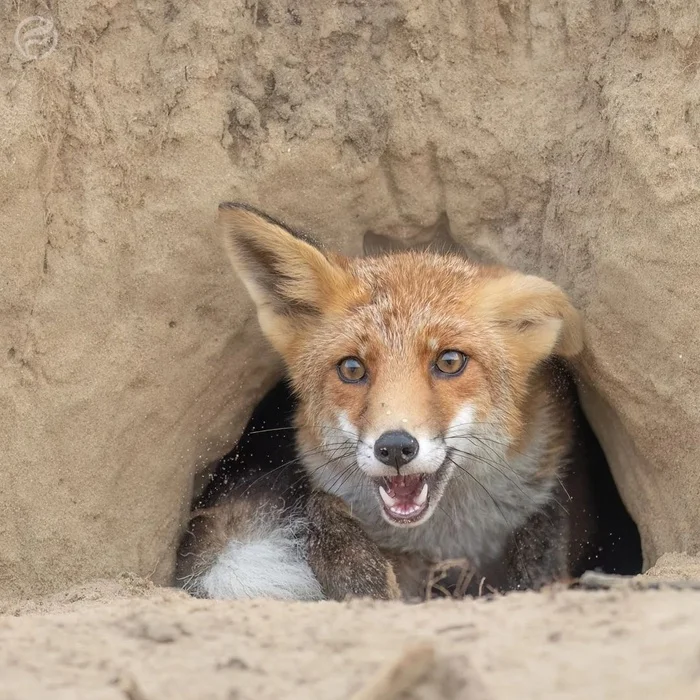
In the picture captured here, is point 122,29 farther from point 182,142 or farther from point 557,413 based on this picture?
point 557,413

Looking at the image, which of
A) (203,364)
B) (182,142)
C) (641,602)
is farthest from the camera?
(203,364)

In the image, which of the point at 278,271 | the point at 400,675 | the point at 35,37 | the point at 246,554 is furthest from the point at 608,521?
the point at 35,37

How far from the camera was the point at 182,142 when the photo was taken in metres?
4.11

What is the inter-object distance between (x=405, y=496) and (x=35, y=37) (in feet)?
8.33

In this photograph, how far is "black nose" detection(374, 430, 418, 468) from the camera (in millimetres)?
3400

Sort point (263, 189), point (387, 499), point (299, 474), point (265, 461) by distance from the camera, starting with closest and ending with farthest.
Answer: point (387, 499)
point (263, 189)
point (299, 474)
point (265, 461)

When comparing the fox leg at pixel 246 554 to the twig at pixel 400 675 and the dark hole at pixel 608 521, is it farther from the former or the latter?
the twig at pixel 400 675

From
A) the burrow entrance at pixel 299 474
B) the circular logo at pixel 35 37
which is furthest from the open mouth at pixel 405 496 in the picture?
the circular logo at pixel 35 37

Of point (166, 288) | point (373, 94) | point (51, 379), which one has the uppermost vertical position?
point (373, 94)

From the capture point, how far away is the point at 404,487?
3754 millimetres

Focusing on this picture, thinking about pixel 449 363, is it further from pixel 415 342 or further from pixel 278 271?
pixel 278 271

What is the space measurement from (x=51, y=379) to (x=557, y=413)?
2475 mm

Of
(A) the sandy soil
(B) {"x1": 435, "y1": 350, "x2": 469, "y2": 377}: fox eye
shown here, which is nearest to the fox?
(B) {"x1": 435, "y1": 350, "x2": 469, "y2": 377}: fox eye

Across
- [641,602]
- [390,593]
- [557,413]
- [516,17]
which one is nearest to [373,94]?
[516,17]
